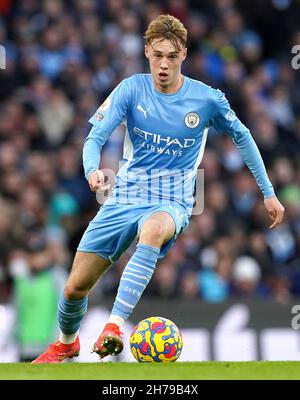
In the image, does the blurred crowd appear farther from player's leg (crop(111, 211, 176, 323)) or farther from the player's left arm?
player's leg (crop(111, 211, 176, 323))

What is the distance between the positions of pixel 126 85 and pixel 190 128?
0.58m

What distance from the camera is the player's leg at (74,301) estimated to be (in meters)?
8.72

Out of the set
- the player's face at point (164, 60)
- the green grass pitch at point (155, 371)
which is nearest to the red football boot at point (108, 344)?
the green grass pitch at point (155, 371)

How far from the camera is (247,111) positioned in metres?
17.7

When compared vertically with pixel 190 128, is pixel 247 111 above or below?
above

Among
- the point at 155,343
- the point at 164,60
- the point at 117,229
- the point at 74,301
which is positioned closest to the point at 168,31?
the point at 164,60

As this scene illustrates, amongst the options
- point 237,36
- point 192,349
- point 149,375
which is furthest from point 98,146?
point 237,36

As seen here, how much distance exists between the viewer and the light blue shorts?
28.1 ft

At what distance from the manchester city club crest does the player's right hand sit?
0.96m

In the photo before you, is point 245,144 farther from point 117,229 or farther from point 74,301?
point 74,301

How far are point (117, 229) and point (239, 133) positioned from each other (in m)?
1.21

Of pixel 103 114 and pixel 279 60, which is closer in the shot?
pixel 103 114

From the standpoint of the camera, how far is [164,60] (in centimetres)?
855

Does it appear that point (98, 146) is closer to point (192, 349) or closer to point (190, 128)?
point (190, 128)
